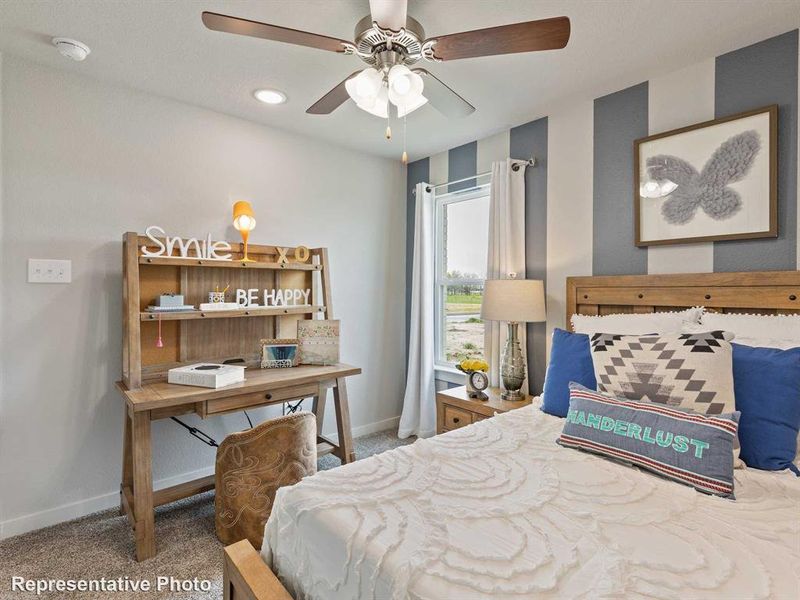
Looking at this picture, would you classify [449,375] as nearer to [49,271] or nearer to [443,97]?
[443,97]

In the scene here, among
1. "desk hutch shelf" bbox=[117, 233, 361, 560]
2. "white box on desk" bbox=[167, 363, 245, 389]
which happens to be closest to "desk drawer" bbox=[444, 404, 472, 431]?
"desk hutch shelf" bbox=[117, 233, 361, 560]

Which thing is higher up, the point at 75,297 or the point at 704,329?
the point at 75,297

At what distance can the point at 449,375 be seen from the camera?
11.5ft

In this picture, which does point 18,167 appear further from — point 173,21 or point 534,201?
point 534,201

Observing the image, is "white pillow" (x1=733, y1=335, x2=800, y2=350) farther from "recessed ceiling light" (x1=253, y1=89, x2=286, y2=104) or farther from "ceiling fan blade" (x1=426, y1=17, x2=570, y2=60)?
"recessed ceiling light" (x1=253, y1=89, x2=286, y2=104)

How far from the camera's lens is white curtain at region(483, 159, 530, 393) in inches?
113

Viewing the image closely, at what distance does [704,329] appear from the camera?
1838 millimetres

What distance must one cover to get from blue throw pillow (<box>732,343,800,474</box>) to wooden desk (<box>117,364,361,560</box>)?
197cm

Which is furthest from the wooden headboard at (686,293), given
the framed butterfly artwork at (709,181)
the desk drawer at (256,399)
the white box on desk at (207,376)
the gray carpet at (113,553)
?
the gray carpet at (113,553)

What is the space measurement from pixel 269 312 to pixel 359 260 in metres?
1.09

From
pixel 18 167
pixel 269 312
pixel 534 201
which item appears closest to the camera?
pixel 18 167

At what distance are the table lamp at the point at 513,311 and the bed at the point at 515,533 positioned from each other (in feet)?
3.37

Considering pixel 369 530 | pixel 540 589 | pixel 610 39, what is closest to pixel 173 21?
pixel 610 39

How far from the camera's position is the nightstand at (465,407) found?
244 centimetres
